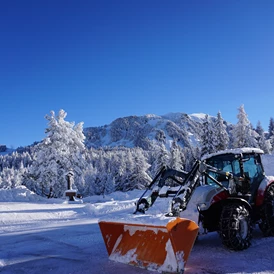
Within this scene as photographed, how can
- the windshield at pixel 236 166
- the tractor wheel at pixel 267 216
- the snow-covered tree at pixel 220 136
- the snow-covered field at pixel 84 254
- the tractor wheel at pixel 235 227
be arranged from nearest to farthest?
the snow-covered field at pixel 84 254 → the tractor wheel at pixel 235 227 → the tractor wheel at pixel 267 216 → the windshield at pixel 236 166 → the snow-covered tree at pixel 220 136

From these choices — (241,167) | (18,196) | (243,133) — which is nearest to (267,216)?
(241,167)

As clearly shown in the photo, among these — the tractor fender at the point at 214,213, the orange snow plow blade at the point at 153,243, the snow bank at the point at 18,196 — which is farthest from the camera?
the snow bank at the point at 18,196

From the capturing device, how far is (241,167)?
7.13 m

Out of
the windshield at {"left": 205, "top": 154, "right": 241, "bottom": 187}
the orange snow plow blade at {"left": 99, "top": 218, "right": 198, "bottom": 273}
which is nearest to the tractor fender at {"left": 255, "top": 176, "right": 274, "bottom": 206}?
the windshield at {"left": 205, "top": 154, "right": 241, "bottom": 187}

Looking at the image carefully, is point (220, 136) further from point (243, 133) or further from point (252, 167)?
point (252, 167)

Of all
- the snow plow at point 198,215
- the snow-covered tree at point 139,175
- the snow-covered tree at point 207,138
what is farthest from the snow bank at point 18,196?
the snow-covered tree at point 139,175

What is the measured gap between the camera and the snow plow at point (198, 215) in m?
4.60

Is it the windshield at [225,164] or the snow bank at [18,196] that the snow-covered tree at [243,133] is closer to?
the snow bank at [18,196]

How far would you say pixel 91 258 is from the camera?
5992 mm

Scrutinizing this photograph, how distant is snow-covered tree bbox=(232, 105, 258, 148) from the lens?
45.0m

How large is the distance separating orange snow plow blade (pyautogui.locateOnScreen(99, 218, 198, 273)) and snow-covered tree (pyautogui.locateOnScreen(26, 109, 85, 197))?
21.8 m

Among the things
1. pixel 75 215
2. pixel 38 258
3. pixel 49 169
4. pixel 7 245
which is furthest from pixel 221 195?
pixel 49 169

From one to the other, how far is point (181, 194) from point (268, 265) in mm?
1931

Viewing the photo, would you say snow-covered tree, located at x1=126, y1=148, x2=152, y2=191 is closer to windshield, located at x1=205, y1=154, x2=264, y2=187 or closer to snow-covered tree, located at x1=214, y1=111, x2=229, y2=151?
snow-covered tree, located at x1=214, y1=111, x2=229, y2=151
